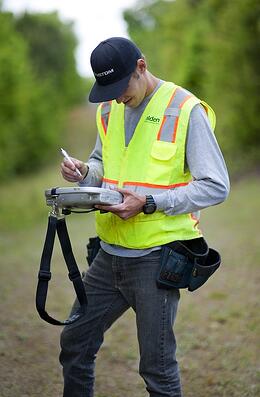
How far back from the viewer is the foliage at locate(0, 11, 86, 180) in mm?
20453

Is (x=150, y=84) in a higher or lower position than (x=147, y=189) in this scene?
higher

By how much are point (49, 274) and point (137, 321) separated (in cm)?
51

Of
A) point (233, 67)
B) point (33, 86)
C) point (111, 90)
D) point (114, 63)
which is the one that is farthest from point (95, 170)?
point (33, 86)

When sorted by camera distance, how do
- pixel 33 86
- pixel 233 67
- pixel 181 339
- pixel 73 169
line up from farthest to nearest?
pixel 33 86 < pixel 233 67 < pixel 181 339 < pixel 73 169

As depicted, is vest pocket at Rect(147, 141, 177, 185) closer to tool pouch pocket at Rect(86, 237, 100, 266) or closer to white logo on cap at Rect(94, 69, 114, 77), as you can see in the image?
white logo on cap at Rect(94, 69, 114, 77)

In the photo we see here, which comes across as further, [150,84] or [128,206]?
[150,84]

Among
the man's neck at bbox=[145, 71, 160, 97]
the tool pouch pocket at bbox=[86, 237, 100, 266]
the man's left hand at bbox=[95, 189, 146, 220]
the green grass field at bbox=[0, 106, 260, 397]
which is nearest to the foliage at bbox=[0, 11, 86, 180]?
the green grass field at bbox=[0, 106, 260, 397]

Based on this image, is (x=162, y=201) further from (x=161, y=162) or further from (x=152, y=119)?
(x=152, y=119)

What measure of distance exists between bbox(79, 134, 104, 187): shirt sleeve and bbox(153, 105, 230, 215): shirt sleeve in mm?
554

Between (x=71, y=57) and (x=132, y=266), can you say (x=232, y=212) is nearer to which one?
(x=132, y=266)

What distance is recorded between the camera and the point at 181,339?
596 cm

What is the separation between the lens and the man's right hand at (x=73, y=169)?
10.8 ft

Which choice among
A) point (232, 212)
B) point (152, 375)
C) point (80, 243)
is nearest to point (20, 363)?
point (152, 375)

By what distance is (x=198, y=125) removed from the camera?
10.0ft
